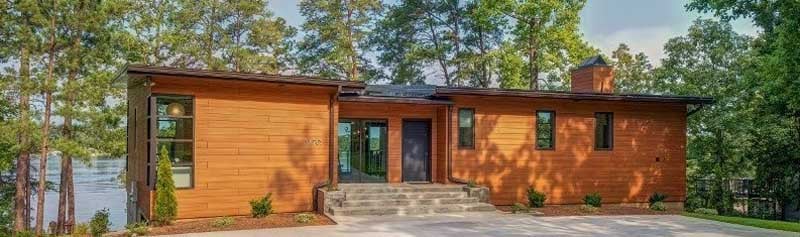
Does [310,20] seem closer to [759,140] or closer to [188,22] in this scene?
[188,22]

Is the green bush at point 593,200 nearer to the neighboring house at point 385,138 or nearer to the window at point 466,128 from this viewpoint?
the neighboring house at point 385,138

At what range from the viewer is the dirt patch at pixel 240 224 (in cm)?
941

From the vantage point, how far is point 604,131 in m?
14.8

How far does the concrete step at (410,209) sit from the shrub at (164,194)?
3.03 meters

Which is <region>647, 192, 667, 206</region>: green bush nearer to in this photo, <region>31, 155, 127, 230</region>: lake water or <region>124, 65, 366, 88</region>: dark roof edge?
<region>124, 65, 366, 88</region>: dark roof edge

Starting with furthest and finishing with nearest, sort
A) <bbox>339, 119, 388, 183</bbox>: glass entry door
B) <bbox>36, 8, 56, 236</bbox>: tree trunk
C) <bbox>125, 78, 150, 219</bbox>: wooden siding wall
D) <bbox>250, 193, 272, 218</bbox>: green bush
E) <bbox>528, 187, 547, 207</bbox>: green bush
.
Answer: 1. <bbox>36, 8, 56, 236</bbox>: tree trunk
2. <bbox>528, 187, 547, 207</bbox>: green bush
3. <bbox>339, 119, 388, 183</bbox>: glass entry door
4. <bbox>250, 193, 272, 218</bbox>: green bush
5. <bbox>125, 78, 150, 219</bbox>: wooden siding wall

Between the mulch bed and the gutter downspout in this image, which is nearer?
the mulch bed

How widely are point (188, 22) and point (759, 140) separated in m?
21.7

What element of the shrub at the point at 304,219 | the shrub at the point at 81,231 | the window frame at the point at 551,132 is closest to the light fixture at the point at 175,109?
the shrub at the point at 81,231

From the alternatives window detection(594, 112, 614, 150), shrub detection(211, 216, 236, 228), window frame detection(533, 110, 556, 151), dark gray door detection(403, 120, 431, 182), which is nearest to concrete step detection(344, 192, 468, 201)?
dark gray door detection(403, 120, 431, 182)

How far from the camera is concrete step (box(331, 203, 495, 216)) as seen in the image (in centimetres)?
1133

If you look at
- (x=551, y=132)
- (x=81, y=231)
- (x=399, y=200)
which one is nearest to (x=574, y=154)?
(x=551, y=132)

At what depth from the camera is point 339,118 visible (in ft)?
43.8

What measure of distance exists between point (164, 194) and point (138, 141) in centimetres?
191
